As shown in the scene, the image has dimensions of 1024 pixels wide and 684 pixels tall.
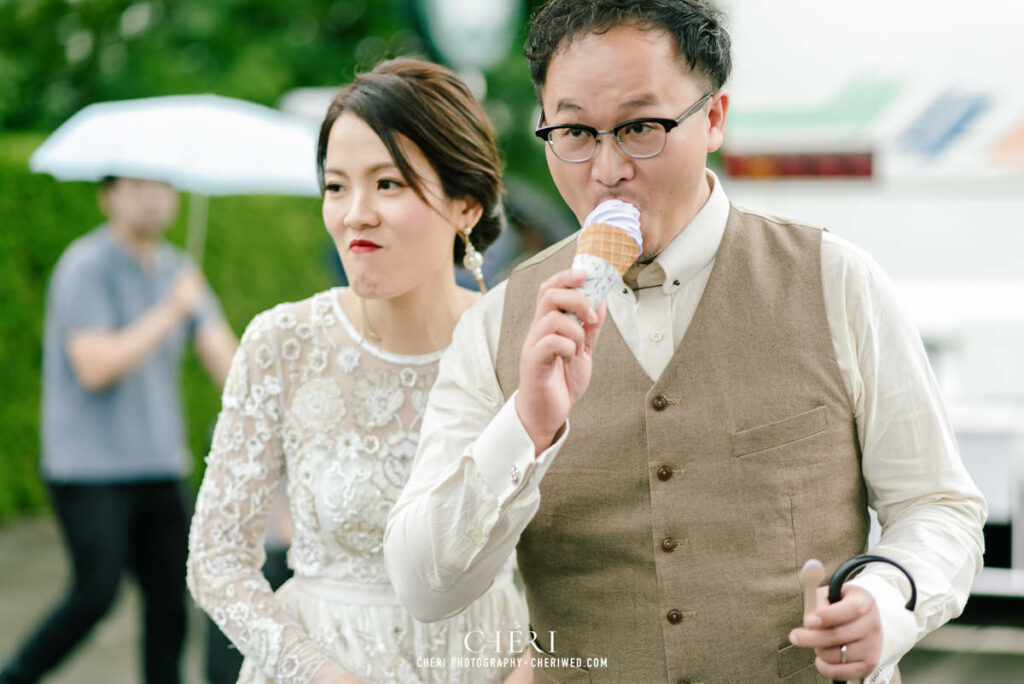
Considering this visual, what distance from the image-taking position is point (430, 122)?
7.81 feet

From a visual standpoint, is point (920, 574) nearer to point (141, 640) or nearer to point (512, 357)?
point (512, 357)

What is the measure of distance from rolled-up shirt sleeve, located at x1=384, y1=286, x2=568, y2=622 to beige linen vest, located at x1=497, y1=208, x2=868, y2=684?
4.3 inches

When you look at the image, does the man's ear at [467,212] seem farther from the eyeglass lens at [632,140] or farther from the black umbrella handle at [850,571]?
the black umbrella handle at [850,571]

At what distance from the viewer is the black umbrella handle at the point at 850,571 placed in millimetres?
1751

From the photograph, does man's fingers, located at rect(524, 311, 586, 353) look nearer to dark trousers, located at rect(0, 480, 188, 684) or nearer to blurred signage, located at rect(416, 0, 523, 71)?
dark trousers, located at rect(0, 480, 188, 684)

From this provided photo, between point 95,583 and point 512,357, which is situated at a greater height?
point 512,357

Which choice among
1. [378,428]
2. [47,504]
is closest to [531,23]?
[378,428]

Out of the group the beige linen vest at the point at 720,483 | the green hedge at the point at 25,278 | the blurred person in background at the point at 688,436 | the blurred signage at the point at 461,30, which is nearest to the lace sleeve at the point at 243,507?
the blurred person in background at the point at 688,436

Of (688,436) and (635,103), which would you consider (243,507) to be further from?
(635,103)

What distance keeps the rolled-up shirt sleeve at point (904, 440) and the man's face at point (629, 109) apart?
304 millimetres

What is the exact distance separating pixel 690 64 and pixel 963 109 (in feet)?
13.2

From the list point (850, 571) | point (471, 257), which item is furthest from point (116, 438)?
point (850, 571)

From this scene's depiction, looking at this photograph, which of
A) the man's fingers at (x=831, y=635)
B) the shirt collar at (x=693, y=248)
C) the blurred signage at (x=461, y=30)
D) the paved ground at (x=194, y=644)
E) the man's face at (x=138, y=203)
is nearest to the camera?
the man's fingers at (x=831, y=635)

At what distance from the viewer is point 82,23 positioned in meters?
12.3
